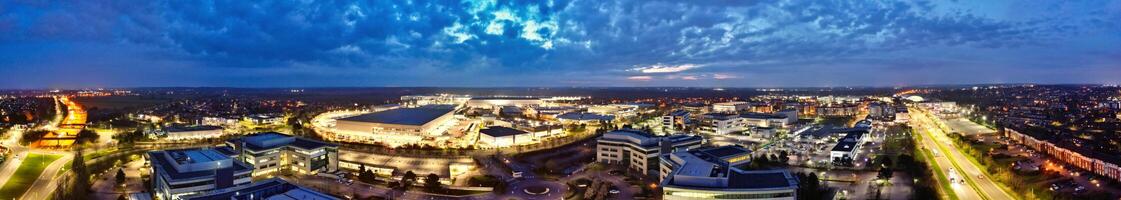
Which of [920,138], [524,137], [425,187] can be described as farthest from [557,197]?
[920,138]

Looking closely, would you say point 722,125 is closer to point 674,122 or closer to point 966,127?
point 674,122

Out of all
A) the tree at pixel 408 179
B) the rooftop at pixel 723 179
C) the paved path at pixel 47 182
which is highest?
the rooftop at pixel 723 179

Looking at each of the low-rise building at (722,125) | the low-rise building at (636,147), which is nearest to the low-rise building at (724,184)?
the low-rise building at (636,147)

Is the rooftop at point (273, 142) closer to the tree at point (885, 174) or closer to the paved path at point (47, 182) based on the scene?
the paved path at point (47, 182)

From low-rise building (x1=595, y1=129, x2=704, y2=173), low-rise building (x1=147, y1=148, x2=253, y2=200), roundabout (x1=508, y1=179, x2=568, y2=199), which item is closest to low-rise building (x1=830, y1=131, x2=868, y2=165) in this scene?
low-rise building (x1=595, y1=129, x2=704, y2=173)

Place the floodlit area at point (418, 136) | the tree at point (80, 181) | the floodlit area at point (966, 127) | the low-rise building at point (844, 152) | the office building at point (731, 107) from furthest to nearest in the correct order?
the office building at point (731, 107) < the floodlit area at point (966, 127) < the floodlit area at point (418, 136) < the low-rise building at point (844, 152) < the tree at point (80, 181)

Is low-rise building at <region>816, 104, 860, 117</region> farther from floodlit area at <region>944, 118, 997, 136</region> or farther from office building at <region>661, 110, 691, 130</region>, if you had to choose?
office building at <region>661, 110, 691, 130</region>
